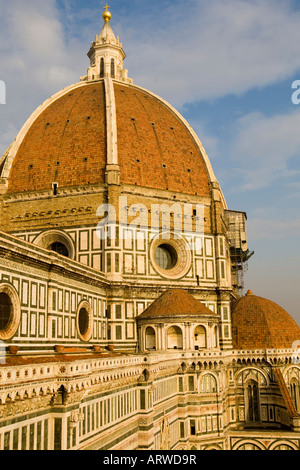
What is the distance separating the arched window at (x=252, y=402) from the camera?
117 feet

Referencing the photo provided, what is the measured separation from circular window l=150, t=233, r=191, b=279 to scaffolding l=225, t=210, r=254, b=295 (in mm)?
14310

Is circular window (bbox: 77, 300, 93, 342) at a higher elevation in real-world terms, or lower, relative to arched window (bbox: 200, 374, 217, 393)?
higher

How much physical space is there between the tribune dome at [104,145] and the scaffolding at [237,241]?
11559 mm

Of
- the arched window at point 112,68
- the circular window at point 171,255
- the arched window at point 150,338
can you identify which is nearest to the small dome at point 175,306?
the arched window at point 150,338

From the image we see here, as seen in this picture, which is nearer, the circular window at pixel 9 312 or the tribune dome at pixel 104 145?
the circular window at pixel 9 312

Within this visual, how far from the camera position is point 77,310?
92.8ft

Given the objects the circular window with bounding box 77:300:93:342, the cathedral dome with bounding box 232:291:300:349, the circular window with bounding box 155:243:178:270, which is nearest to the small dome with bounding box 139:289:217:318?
the circular window with bounding box 155:243:178:270

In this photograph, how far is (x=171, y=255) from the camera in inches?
1492

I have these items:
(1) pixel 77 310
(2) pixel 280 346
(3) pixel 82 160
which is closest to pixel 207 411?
(2) pixel 280 346

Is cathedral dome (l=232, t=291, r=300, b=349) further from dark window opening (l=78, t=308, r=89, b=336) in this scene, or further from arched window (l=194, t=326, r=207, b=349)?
dark window opening (l=78, t=308, r=89, b=336)

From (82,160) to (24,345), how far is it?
1740 centimetres

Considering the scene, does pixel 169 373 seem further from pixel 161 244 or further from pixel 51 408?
pixel 51 408

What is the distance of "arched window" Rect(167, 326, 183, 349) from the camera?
1273 inches

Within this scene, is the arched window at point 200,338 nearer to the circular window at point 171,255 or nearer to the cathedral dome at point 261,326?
the circular window at point 171,255
